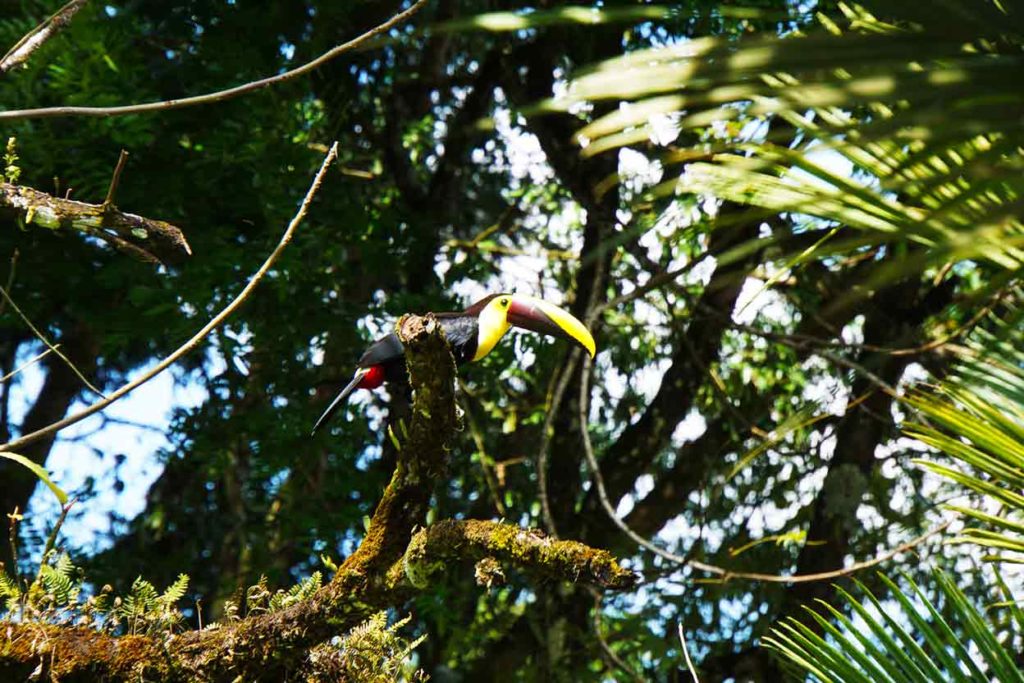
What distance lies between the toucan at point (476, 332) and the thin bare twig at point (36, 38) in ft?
3.59

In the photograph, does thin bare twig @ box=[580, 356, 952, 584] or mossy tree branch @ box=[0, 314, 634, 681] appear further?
thin bare twig @ box=[580, 356, 952, 584]

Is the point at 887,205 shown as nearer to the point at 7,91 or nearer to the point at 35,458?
the point at 7,91

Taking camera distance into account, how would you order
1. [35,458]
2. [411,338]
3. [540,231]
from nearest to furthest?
[411,338], [35,458], [540,231]

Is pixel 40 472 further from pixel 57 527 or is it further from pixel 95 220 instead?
pixel 95 220

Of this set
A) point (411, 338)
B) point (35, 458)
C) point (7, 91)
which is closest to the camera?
point (411, 338)

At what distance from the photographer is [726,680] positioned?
448 cm

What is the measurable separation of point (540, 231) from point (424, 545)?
11.4ft

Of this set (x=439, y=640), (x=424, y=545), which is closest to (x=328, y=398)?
(x=439, y=640)

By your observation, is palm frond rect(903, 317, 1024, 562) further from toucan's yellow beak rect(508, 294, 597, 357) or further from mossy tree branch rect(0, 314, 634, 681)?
toucan's yellow beak rect(508, 294, 597, 357)

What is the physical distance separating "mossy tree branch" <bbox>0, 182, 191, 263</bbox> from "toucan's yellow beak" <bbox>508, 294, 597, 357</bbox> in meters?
1.45

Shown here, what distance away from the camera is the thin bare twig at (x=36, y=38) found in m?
1.56

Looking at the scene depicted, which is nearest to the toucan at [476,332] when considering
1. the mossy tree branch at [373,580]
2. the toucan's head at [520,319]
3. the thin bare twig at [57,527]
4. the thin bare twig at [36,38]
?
the toucan's head at [520,319]

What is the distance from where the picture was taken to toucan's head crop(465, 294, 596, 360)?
2988 millimetres

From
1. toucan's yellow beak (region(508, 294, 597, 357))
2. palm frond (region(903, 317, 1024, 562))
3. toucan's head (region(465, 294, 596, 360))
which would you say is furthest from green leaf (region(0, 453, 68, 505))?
toucan's yellow beak (region(508, 294, 597, 357))
